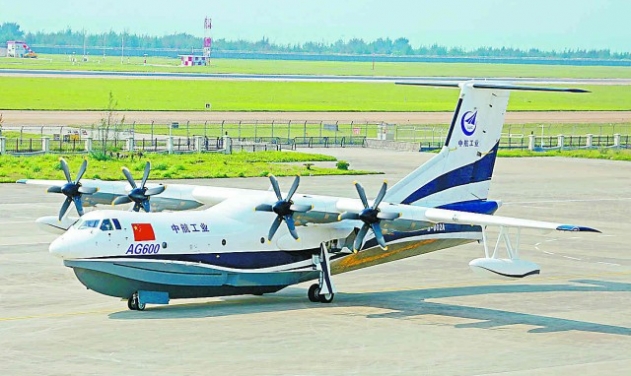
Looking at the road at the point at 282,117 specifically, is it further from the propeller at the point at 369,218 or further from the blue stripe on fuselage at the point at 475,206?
the propeller at the point at 369,218

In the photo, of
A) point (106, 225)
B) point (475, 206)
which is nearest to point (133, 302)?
point (106, 225)

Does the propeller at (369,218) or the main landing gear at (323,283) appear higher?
the propeller at (369,218)

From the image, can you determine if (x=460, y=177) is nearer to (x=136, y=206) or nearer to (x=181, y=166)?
(x=136, y=206)

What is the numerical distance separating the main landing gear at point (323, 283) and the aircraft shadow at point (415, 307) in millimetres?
271

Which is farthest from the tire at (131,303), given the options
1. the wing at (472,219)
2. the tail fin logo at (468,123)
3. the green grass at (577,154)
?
the green grass at (577,154)

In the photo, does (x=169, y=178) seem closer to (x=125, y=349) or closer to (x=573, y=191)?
(x=573, y=191)

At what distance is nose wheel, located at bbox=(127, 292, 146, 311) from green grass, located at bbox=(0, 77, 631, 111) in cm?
9967

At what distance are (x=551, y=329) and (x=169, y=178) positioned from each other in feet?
135

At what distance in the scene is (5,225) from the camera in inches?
1875

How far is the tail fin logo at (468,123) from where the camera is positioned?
115ft

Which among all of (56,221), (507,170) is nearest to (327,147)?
(507,170)

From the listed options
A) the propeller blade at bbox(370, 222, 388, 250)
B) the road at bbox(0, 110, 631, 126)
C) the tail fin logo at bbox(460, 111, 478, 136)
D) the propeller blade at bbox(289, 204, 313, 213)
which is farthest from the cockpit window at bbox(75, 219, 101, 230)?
the road at bbox(0, 110, 631, 126)

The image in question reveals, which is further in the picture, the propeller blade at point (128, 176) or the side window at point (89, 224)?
the propeller blade at point (128, 176)

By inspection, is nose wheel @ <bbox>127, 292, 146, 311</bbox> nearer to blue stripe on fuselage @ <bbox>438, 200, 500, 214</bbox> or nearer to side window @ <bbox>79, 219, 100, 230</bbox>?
side window @ <bbox>79, 219, 100, 230</bbox>
